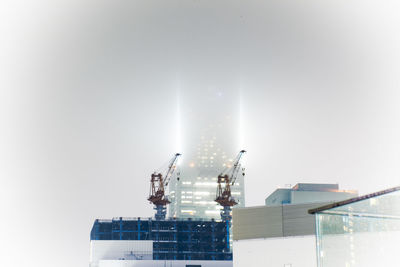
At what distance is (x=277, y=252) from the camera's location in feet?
159

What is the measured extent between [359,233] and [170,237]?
9273 cm

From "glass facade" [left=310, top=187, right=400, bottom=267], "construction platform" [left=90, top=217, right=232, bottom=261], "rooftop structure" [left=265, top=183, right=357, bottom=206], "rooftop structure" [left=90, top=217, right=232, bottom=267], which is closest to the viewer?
"glass facade" [left=310, top=187, right=400, bottom=267]

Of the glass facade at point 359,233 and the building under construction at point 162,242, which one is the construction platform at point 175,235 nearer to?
the building under construction at point 162,242

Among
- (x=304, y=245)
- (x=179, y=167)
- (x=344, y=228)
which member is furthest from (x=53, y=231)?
(x=344, y=228)

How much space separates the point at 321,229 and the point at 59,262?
A: 19412 centimetres

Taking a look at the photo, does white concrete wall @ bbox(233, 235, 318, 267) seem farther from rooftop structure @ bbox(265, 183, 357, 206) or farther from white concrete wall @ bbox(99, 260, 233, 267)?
white concrete wall @ bbox(99, 260, 233, 267)

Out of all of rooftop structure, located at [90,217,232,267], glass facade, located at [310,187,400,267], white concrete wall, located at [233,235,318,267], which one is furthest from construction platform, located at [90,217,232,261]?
glass facade, located at [310,187,400,267]

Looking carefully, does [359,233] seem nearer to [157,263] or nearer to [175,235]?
[157,263]

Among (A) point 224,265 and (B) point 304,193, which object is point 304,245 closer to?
(B) point 304,193

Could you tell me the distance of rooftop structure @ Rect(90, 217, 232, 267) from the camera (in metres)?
100

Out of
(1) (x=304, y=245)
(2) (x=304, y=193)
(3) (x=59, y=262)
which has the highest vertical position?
(2) (x=304, y=193)

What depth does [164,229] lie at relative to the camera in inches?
4119

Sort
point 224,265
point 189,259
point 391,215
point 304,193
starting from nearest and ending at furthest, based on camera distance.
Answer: point 391,215, point 304,193, point 224,265, point 189,259

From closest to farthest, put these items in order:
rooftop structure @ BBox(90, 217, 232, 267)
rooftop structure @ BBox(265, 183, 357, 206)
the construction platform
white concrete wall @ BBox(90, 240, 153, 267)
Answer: rooftop structure @ BBox(265, 183, 357, 206) → white concrete wall @ BBox(90, 240, 153, 267) → rooftop structure @ BBox(90, 217, 232, 267) → the construction platform
